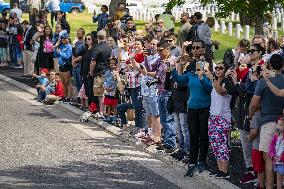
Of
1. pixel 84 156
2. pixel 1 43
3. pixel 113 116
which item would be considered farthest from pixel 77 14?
pixel 84 156

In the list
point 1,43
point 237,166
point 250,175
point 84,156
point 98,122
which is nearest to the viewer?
point 250,175

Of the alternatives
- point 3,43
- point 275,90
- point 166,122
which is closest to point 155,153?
point 166,122

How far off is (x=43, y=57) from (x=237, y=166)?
12.5 m

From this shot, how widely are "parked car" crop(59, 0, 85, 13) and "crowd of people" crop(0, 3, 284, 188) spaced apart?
35.3 m

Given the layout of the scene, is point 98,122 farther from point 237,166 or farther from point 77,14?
point 77,14

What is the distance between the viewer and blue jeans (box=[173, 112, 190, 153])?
583 inches

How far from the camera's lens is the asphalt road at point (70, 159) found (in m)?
13.5

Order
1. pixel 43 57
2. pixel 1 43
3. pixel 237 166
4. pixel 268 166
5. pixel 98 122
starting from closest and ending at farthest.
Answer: pixel 268 166 → pixel 237 166 → pixel 98 122 → pixel 43 57 → pixel 1 43

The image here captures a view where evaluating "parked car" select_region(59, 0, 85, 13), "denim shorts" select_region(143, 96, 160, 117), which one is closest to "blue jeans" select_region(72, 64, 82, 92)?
"denim shorts" select_region(143, 96, 160, 117)

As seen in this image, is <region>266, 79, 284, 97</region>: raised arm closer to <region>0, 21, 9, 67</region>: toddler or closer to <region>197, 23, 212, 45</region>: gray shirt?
<region>197, 23, 212, 45</region>: gray shirt

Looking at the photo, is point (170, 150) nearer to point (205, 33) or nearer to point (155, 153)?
point (155, 153)

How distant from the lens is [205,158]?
14008mm

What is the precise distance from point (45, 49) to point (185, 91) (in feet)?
36.7

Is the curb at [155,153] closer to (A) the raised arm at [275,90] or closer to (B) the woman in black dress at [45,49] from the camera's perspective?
(A) the raised arm at [275,90]
